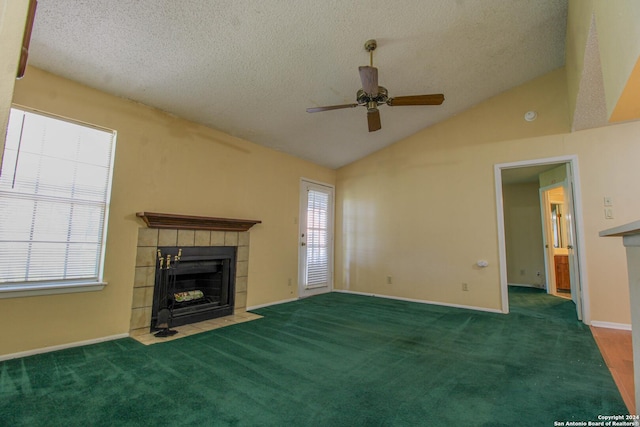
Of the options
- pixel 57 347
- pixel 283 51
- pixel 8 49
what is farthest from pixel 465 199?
pixel 57 347

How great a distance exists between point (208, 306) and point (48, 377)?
174 cm

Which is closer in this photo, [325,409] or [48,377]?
[325,409]

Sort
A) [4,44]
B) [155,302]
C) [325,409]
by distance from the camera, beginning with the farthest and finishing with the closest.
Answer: [155,302]
[325,409]
[4,44]

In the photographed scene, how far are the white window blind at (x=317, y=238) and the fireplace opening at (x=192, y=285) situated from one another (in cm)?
172

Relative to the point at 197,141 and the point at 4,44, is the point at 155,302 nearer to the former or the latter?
the point at 197,141

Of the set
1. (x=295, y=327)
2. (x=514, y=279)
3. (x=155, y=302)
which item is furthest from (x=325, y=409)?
(x=514, y=279)

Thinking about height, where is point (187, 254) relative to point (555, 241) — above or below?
below

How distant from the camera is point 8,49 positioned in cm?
61

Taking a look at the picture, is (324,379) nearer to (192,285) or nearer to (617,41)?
(192,285)

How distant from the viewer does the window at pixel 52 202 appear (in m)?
2.52

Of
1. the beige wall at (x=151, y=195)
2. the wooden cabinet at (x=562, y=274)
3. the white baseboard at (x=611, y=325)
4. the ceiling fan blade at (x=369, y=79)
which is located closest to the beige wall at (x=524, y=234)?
the wooden cabinet at (x=562, y=274)

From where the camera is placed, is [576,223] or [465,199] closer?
[576,223]

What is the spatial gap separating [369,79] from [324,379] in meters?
2.45

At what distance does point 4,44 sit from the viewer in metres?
0.61
